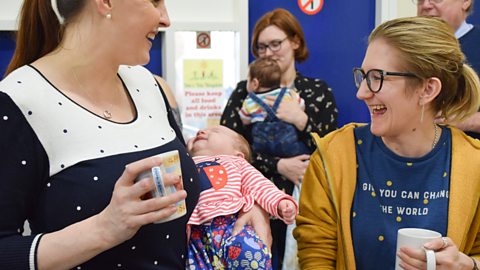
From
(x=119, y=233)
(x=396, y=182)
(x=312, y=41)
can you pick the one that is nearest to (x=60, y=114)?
(x=119, y=233)

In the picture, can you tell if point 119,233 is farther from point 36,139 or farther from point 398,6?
point 398,6

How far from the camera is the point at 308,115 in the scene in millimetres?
3082

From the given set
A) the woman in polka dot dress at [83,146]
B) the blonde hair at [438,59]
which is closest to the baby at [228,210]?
the woman in polka dot dress at [83,146]

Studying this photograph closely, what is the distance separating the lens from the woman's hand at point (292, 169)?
9.53ft

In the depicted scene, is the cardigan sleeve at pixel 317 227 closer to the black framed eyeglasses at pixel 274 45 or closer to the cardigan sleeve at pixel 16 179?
the cardigan sleeve at pixel 16 179

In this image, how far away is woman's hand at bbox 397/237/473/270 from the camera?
4.55 ft

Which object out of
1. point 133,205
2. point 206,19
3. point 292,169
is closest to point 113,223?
point 133,205

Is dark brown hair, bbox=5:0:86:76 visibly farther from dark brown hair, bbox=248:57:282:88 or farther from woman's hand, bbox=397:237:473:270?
dark brown hair, bbox=248:57:282:88

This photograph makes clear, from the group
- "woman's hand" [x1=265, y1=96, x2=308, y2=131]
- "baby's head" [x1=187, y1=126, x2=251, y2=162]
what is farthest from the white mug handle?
"woman's hand" [x1=265, y1=96, x2=308, y2=131]

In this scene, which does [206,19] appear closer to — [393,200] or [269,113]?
[269,113]

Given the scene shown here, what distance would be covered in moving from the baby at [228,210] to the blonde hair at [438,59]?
590mm

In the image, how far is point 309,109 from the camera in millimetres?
3098

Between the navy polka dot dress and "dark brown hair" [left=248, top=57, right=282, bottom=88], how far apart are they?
68.1 inches

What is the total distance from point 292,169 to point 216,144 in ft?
2.72
